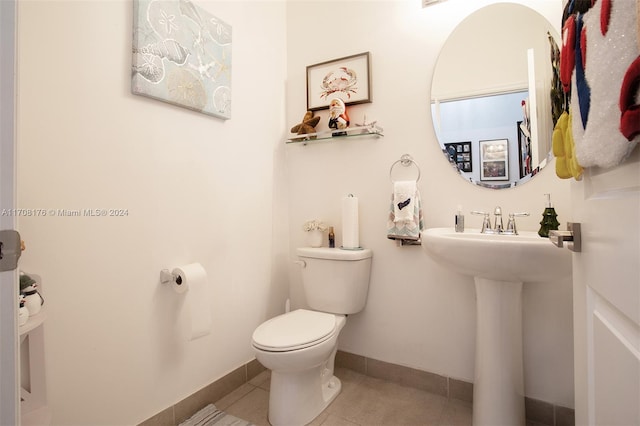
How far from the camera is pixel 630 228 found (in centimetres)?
40

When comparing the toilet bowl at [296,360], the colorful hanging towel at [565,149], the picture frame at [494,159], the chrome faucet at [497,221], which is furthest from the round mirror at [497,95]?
the toilet bowl at [296,360]

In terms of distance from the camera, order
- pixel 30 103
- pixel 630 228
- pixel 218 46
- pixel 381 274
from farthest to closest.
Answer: pixel 381 274 < pixel 218 46 < pixel 30 103 < pixel 630 228

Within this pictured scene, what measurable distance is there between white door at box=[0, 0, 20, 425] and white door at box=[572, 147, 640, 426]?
3.02 ft

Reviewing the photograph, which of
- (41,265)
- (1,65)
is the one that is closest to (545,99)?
(1,65)

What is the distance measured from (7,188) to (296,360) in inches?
44.0

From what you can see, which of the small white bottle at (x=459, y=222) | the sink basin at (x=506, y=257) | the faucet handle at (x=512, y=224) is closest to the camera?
the sink basin at (x=506, y=257)

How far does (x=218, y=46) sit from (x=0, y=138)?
1.32m

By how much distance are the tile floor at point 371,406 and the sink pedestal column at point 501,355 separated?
0.23 metres

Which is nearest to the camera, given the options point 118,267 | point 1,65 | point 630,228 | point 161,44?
point 630,228

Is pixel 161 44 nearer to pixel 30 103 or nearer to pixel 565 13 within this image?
pixel 30 103

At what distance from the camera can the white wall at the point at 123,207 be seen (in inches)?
42.4

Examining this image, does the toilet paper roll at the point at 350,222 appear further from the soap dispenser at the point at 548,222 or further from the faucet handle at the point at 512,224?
the soap dispenser at the point at 548,222

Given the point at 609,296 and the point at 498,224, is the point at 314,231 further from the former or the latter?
the point at 609,296

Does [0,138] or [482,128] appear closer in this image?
[0,138]
